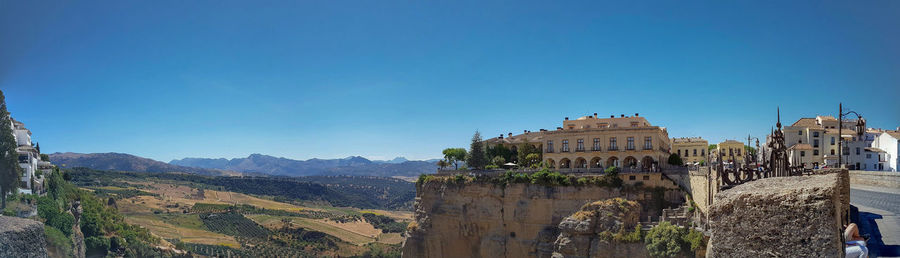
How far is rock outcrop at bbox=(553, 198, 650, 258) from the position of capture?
3556cm

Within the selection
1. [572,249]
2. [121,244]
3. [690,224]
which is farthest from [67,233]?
[690,224]

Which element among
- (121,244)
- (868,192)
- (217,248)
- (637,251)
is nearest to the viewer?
(868,192)

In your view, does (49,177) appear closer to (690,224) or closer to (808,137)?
(690,224)

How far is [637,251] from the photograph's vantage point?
111 feet

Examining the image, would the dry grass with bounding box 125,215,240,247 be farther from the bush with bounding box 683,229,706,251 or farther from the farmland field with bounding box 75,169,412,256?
the bush with bounding box 683,229,706,251

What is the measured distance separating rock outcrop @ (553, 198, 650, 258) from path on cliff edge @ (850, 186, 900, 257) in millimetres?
12758

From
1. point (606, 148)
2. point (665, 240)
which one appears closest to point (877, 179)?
point (665, 240)

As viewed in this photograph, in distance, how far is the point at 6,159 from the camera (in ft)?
138

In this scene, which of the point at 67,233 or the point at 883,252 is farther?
the point at 67,233

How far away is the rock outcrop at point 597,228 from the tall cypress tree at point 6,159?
A: 4100 cm

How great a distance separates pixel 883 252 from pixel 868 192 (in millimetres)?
18018

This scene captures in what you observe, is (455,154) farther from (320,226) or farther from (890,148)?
(320,226)

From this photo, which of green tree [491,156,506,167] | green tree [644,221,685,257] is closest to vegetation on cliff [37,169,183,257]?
green tree [491,156,506,167]

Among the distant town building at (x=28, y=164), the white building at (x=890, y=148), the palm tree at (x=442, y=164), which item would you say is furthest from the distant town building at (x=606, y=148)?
the distant town building at (x=28, y=164)
